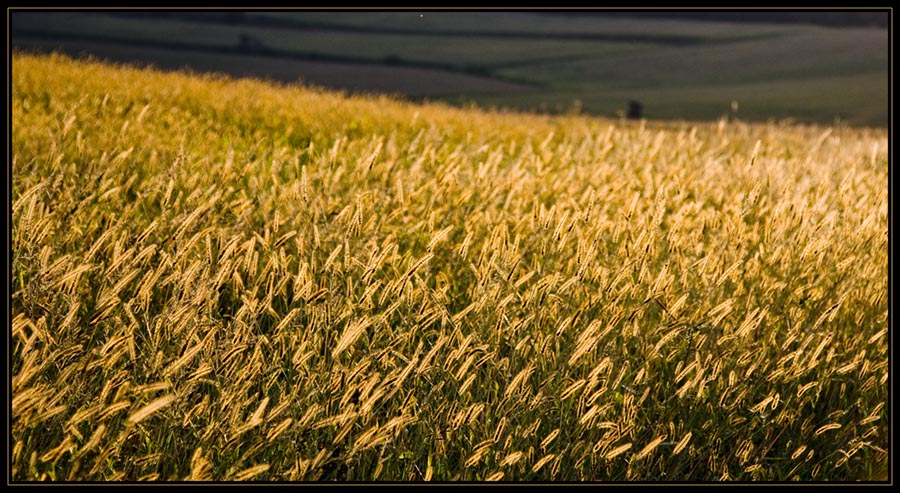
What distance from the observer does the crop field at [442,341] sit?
180 cm

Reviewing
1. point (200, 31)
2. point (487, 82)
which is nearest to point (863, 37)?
point (487, 82)

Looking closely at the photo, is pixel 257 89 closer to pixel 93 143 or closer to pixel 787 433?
pixel 93 143

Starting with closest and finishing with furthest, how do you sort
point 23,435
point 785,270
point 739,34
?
point 23,435 < point 785,270 < point 739,34

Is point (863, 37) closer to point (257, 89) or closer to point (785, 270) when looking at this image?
point (257, 89)

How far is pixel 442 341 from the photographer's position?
1.80 m


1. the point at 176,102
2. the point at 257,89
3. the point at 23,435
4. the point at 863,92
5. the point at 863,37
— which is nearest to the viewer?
the point at 23,435

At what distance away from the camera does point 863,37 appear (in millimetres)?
33438

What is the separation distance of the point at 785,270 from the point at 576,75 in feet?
91.4

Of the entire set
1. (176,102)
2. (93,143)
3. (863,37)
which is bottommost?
(93,143)

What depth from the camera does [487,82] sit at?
85.8 feet

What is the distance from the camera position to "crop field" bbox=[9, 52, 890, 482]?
180 centimetres

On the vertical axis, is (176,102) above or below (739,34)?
below

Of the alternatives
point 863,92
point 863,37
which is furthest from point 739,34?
point 863,92

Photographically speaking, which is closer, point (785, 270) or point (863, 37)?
point (785, 270)
